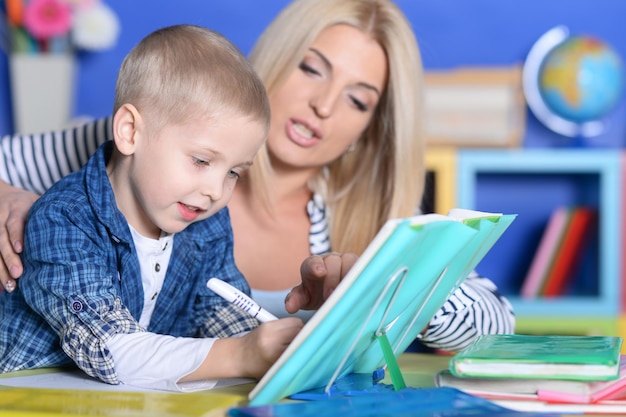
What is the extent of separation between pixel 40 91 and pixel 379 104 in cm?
139

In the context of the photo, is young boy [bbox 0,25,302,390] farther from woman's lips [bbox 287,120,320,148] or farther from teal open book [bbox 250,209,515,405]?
woman's lips [bbox 287,120,320,148]

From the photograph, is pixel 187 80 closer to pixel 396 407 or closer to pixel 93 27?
pixel 396 407

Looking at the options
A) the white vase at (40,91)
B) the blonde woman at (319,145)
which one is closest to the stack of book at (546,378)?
the blonde woman at (319,145)

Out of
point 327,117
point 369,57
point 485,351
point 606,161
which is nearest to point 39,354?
point 485,351

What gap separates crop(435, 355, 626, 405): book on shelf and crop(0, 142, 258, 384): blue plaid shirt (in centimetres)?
37

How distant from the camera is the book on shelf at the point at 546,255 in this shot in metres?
2.93

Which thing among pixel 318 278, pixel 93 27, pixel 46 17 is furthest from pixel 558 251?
pixel 318 278

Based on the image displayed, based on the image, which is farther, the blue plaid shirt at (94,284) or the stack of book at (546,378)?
the blue plaid shirt at (94,284)

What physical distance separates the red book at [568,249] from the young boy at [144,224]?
1848mm

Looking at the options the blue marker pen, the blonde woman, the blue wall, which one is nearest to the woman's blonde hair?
the blonde woman

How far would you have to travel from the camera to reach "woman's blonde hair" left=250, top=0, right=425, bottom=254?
186cm

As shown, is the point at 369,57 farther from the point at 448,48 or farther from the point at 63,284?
the point at 448,48

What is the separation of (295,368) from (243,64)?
18.9 inches

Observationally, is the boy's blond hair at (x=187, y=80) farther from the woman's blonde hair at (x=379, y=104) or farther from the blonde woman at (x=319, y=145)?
the woman's blonde hair at (x=379, y=104)
